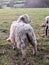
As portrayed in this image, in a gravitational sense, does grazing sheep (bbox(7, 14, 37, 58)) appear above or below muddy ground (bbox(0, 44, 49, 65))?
above

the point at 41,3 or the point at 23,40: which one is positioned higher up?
the point at 23,40

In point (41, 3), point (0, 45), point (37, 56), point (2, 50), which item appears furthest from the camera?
point (41, 3)

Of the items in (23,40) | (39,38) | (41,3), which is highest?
(23,40)

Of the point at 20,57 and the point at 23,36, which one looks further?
the point at 20,57

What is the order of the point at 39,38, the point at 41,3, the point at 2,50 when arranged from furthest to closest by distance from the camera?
the point at 41,3 → the point at 39,38 → the point at 2,50

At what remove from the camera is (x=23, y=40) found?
531 centimetres

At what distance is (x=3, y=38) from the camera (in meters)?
7.52

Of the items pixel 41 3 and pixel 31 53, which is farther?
pixel 41 3

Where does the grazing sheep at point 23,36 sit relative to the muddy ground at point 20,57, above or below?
above

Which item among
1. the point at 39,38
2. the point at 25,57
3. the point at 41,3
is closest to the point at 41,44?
the point at 39,38

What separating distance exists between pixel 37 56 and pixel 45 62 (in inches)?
16.2

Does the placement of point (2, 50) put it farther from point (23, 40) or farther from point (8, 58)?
point (23, 40)

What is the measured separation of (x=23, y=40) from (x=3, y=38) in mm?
2298

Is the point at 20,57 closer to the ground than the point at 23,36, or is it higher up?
closer to the ground
